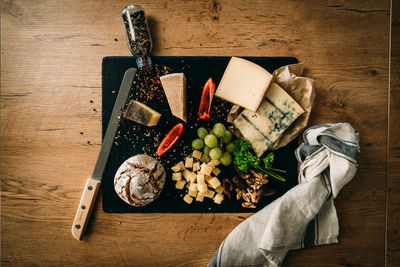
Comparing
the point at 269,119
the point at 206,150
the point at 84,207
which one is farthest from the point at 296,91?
the point at 84,207

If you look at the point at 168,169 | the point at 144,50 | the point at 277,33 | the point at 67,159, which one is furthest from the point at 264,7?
the point at 67,159

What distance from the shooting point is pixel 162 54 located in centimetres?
118

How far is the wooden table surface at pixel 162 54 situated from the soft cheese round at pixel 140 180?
20 centimetres

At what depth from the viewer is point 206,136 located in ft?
3.62

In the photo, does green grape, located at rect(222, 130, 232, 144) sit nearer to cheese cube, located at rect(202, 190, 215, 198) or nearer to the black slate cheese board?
the black slate cheese board

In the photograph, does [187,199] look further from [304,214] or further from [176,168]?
[304,214]

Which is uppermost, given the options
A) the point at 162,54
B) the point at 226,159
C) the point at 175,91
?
the point at 162,54

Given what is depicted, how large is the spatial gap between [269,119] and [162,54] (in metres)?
0.60

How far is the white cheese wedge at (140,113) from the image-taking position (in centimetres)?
111

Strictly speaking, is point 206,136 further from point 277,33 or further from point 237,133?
point 277,33

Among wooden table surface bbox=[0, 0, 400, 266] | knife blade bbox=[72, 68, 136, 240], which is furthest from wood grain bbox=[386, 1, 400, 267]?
knife blade bbox=[72, 68, 136, 240]

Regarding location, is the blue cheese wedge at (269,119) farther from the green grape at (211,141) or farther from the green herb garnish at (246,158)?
the green grape at (211,141)

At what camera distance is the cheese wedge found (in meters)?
1.11

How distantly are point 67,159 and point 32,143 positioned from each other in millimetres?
190
